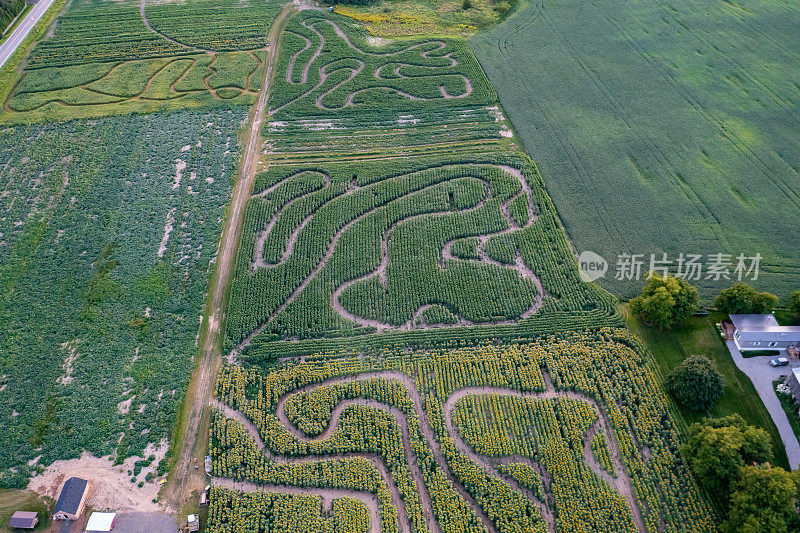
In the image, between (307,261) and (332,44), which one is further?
(332,44)

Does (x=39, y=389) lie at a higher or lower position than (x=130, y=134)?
lower

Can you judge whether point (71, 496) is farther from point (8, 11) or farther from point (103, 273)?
point (8, 11)

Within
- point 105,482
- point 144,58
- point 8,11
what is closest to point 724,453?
point 105,482

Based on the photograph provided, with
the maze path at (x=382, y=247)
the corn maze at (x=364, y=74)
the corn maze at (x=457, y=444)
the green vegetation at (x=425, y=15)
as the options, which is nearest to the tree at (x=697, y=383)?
the corn maze at (x=457, y=444)

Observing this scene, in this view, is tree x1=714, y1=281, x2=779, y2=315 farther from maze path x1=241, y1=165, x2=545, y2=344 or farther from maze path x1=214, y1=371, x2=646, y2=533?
maze path x1=241, y1=165, x2=545, y2=344

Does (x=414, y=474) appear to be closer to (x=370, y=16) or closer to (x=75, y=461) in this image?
(x=75, y=461)

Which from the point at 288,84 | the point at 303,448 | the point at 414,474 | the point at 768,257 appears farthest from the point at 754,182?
the point at 288,84

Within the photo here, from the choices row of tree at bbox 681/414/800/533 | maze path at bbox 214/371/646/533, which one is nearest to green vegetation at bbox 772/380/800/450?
row of tree at bbox 681/414/800/533
